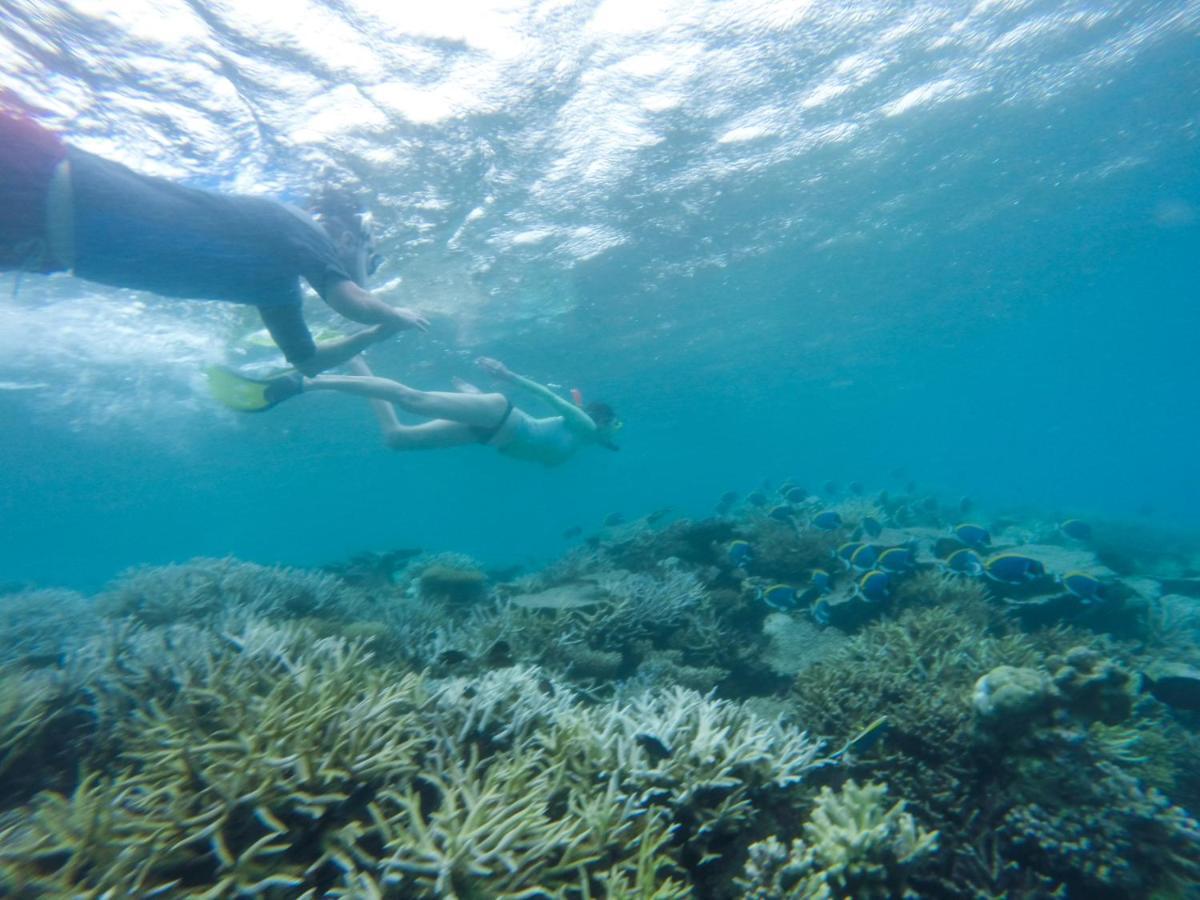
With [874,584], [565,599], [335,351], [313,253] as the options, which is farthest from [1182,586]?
[313,253]

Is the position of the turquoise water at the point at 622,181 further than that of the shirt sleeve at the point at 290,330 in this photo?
Yes

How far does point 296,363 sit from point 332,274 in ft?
4.88

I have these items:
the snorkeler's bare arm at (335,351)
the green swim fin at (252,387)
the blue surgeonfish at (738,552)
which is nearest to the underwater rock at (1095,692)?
the blue surgeonfish at (738,552)

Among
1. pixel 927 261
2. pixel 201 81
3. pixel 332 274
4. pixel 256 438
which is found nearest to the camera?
pixel 332 274

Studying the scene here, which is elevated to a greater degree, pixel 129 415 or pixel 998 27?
pixel 998 27

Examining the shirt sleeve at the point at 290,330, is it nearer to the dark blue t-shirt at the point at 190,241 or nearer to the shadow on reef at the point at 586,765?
the dark blue t-shirt at the point at 190,241

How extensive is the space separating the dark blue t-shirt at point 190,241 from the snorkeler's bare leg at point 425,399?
1389 mm

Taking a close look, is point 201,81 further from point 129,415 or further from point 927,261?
point 927,261

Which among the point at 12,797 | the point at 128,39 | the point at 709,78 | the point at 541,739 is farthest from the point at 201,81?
the point at 541,739

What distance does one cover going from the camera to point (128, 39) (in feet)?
29.9

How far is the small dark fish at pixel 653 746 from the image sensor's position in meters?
3.55

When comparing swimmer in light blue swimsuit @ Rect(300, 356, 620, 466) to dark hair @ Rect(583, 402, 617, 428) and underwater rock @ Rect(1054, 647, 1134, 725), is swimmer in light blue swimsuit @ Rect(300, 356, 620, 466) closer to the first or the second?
dark hair @ Rect(583, 402, 617, 428)

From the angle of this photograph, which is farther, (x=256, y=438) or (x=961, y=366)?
(x=961, y=366)

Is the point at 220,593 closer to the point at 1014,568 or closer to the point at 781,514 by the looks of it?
the point at 781,514
